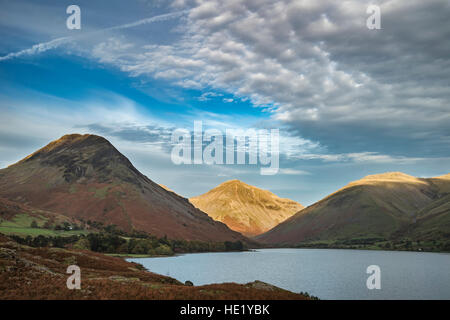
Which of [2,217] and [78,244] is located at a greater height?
[2,217]

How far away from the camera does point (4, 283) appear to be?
36281 mm

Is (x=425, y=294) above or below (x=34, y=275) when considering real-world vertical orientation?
below

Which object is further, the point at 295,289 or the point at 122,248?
the point at 122,248
